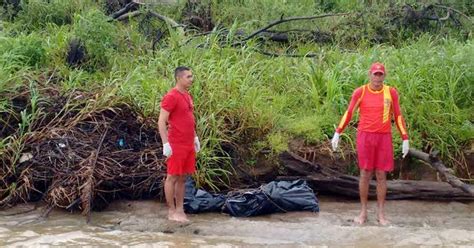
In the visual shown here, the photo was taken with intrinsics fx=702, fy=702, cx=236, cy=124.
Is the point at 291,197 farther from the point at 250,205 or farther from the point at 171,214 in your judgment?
the point at 171,214

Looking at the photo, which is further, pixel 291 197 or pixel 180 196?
pixel 291 197

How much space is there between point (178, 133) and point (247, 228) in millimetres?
1297

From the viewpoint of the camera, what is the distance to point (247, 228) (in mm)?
7707

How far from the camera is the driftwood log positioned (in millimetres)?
8750

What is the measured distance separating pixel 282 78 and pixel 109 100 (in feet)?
8.92

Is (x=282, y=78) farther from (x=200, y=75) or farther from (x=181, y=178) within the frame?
(x=181, y=178)

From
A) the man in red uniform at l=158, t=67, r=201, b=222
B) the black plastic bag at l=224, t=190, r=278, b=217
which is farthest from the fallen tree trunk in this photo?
the man in red uniform at l=158, t=67, r=201, b=222

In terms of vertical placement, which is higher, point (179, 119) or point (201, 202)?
point (179, 119)

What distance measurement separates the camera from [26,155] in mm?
8977

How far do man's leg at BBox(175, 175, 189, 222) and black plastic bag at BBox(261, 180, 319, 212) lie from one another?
101 cm

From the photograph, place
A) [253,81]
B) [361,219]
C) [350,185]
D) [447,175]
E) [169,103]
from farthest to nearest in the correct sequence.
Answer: [253,81], [350,185], [447,175], [361,219], [169,103]

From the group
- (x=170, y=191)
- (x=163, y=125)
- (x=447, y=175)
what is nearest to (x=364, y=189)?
(x=447, y=175)

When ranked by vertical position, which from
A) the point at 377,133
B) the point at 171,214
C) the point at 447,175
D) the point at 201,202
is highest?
the point at 377,133

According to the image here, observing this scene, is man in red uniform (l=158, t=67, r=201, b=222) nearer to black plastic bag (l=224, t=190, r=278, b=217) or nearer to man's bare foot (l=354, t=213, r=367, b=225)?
black plastic bag (l=224, t=190, r=278, b=217)
